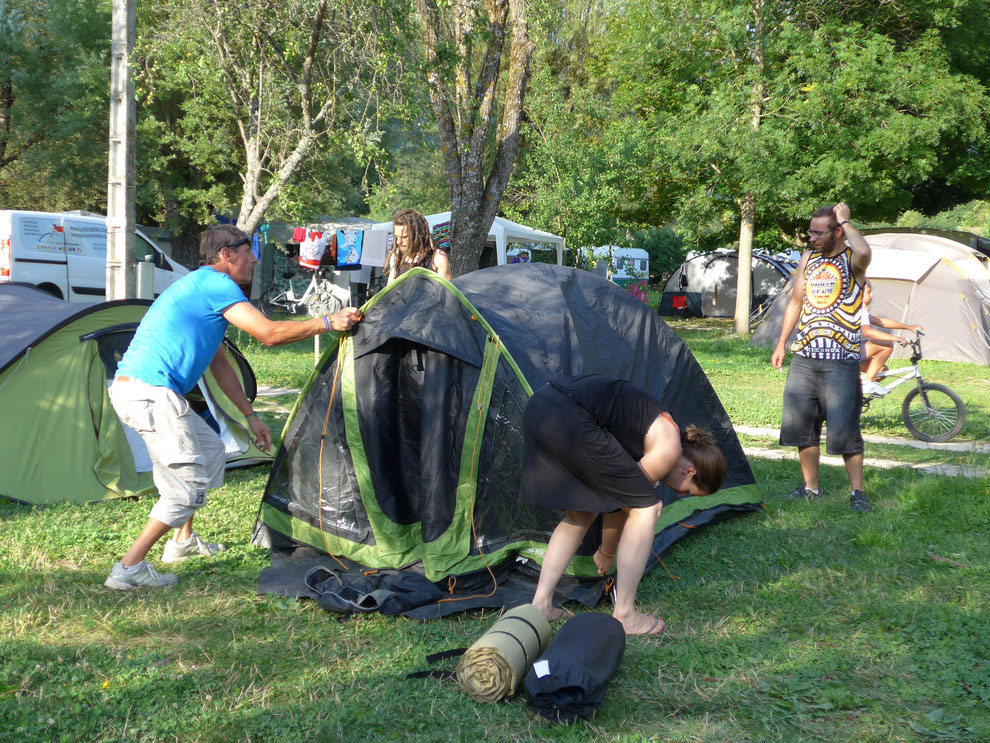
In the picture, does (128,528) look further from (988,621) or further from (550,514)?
(988,621)

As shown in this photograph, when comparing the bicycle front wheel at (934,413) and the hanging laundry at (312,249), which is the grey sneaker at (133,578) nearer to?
the bicycle front wheel at (934,413)

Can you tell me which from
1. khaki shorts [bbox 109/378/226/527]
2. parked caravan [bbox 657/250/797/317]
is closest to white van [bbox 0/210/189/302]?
khaki shorts [bbox 109/378/226/527]

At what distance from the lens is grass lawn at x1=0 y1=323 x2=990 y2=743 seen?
307 cm

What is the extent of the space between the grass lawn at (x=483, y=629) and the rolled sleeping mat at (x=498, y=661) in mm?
60

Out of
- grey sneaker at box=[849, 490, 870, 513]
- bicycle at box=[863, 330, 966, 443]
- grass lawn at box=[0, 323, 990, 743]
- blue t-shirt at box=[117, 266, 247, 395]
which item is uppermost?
blue t-shirt at box=[117, 266, 247, 395]

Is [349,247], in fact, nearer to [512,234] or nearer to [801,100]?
[512,234]

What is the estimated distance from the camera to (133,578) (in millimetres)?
4219

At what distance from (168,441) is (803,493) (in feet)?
13.9

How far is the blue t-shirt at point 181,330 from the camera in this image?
4.20m

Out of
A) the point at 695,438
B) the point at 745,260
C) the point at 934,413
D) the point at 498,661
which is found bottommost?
the point at 498,661

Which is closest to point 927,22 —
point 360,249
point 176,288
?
point 360,249

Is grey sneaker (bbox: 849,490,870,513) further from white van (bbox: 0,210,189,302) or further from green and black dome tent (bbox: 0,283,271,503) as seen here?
white van (bbox: 0,210,189,302)

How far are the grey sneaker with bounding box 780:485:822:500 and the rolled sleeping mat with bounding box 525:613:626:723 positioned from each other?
10.7 ft

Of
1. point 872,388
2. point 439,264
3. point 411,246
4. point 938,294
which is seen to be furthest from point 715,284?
point 411,246
